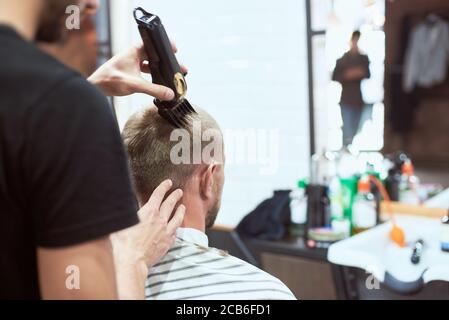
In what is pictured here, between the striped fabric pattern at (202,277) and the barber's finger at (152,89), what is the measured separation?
14.2 inches

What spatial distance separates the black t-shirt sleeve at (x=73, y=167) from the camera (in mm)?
604

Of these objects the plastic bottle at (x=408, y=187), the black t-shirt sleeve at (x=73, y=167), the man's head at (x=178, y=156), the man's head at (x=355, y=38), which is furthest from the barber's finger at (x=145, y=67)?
the plastic bottle at (x=408, y=187)

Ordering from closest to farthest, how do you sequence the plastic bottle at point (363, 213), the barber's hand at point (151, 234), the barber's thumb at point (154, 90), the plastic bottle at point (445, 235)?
the barber's hand at point (151, 234), the barber's thumb at point (154, 90), the plastic bottle at point (445, 235), the plastic bottle at point (363, 213)

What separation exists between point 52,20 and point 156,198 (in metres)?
0.39

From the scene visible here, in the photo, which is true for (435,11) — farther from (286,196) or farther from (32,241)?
(32,241)

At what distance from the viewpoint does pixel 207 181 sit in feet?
3.82

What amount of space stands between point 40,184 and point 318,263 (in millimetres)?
1395

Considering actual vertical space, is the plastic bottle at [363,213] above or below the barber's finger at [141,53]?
below

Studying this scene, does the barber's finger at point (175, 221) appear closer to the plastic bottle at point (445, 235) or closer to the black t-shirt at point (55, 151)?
the black t-shirt at point (55, 151)

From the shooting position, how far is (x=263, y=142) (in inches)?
89.1

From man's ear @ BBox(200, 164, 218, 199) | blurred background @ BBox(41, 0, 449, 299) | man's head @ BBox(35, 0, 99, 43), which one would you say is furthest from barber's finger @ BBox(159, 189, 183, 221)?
blurred background @ BBox(41, 0, 449, 299)

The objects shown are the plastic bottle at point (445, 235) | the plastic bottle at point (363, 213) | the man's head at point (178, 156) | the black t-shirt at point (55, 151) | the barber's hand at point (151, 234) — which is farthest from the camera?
the plastic bottle at point (363, 213)

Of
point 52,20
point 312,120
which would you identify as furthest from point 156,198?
point 312,120

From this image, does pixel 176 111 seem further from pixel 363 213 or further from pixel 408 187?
pixel 408 187
